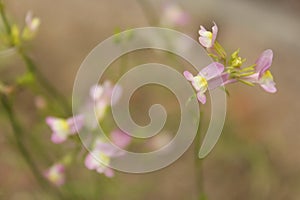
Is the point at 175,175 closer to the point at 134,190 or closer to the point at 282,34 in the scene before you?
the point at 134,190

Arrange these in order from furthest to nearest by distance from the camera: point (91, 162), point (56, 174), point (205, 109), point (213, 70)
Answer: point (205, 109) → point (56, 174) → point (91, 162) → point (213, 70)

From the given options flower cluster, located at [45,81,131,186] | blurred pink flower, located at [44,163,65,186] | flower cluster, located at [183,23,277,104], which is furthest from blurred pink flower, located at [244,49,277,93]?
blurred pink flower, located at [44,163,65,186]

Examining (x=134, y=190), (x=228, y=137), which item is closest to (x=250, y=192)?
(x=228, y=137)

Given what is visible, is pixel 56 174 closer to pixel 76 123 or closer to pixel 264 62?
pixel 76 123

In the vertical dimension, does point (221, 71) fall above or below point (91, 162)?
above

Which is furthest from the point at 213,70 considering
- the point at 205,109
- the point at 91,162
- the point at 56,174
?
the point at 205,109

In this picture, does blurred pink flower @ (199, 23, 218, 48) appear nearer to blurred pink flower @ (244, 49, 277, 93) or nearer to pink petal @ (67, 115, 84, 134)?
blurred pink flower @ (244, 49, 277, 93)
